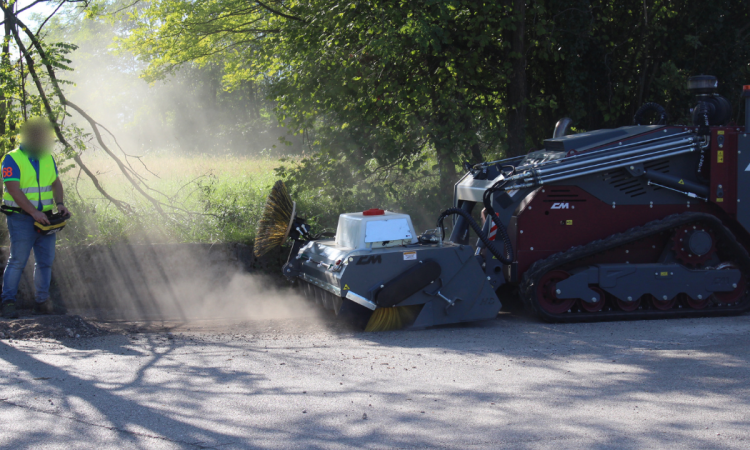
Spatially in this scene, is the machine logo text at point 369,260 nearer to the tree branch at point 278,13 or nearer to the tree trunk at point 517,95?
the tree trunk at point 517,95

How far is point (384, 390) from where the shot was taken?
452cm

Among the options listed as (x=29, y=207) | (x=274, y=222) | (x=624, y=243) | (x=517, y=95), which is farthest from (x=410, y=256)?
(x=517, y=95)

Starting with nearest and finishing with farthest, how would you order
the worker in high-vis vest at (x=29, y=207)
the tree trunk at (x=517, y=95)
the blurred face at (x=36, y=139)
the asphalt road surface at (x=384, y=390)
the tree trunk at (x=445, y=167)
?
the asphalt road surface at (x=384, y=390) → the worker in high-vis vest at (x=29, y=207) → the blurred face at (x=36, y=139) → the tree trunk at (x=445, y=167) → the tree trunk at (x=517, y=95)

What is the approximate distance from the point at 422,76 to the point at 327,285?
4916 mm

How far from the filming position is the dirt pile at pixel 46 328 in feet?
19.7

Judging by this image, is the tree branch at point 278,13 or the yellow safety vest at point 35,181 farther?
the tree branch at point 278,13

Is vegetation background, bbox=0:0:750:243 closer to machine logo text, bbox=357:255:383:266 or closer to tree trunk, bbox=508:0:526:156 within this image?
tree trunk, bbox=508:0:526:156

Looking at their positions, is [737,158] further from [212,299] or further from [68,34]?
[68,34]

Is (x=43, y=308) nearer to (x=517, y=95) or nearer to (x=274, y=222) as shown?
(x=274, y=222)

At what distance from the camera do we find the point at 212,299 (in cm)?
847

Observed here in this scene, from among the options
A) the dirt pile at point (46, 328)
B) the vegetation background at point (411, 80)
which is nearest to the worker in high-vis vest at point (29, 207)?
the dirt pile at point (46, 328)

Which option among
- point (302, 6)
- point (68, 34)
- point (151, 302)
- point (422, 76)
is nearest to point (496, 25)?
point (422, 76)

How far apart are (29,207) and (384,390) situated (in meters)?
4.24

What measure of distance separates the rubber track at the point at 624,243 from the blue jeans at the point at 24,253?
5058 millimetres
